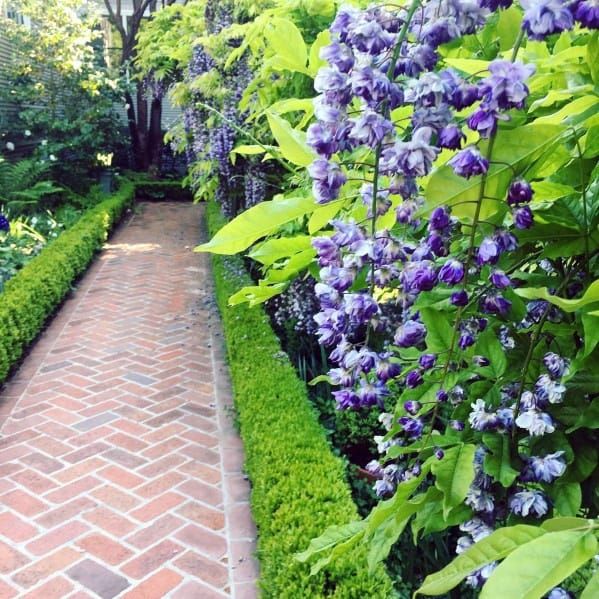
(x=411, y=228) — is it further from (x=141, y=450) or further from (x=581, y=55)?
(x=141, y=450)

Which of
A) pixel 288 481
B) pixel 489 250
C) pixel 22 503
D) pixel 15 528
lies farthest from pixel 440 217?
pixel 22 503

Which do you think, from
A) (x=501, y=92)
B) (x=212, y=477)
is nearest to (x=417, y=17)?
(x=501, y=92)

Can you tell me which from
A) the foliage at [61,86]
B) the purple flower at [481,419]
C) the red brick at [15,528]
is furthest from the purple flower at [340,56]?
the foliage at [61,86]

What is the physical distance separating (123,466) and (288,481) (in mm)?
1519

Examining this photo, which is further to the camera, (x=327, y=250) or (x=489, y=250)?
(x=327, y=250)

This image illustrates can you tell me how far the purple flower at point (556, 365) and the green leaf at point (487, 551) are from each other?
0.37 m

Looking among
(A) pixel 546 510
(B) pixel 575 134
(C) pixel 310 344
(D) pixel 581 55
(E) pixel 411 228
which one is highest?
(D) pixel 581 55

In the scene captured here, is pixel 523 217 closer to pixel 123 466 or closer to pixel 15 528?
pixel 15 528

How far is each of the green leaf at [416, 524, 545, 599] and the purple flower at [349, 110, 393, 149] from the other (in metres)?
0.50

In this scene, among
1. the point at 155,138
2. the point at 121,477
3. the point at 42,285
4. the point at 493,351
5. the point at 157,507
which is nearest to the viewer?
the point at 493,351

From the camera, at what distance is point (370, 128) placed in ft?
2.73

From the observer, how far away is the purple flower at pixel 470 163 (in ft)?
2.44

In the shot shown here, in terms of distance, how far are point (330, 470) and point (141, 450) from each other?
170 cm

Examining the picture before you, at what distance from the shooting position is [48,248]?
327 inches
